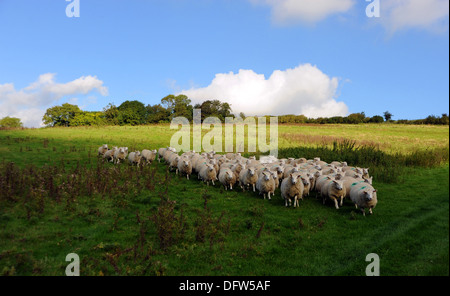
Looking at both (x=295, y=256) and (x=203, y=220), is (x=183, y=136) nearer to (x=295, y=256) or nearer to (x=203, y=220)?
(x=203, y=220)

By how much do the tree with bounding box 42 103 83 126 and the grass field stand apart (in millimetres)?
82936

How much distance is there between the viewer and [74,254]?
25.0 feet

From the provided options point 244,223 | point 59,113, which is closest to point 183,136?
point 244,223

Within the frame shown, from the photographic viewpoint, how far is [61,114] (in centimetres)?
8638

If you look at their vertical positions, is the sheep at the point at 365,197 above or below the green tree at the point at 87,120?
below

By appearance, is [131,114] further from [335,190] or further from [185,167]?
[335,190]

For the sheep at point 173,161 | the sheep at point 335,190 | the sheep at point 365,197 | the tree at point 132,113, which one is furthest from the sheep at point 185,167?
the tree at point 132,113

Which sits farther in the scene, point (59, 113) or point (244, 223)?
point (59, 113)

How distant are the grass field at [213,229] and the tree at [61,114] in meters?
82.9

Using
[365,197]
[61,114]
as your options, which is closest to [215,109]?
[61,114]

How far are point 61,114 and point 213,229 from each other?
94.2m

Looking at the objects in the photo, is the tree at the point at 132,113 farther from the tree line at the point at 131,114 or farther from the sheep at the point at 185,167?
the sheep at the point at 185,167

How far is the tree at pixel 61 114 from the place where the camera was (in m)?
85.1
